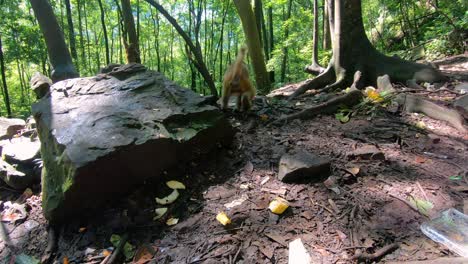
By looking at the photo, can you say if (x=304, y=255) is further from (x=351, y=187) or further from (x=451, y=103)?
(x=451, y=103)

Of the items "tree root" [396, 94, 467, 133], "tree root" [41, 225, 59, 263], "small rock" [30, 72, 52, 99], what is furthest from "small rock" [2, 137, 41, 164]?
"tree root" [396, 94, 467, 133]

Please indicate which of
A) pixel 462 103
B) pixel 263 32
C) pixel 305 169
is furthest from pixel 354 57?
pixel 263 32

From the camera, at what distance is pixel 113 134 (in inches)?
121

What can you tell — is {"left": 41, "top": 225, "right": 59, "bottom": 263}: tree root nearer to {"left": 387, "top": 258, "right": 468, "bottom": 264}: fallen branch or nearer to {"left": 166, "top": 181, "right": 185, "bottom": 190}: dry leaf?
{"left": 166, "top": 181, "right": 185, "bottom": 190}: dry leaf

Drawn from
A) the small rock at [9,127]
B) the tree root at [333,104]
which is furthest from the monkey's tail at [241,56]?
the small rock at [9,127]

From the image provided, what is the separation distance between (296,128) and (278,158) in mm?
845

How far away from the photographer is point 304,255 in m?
2.27

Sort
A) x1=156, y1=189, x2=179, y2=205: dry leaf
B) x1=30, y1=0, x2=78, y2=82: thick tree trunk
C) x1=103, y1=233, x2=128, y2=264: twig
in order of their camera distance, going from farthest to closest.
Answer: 1. x1=30, y1=0, x2=78, y2=82: thick tree trunk
2. x1=156, y1=189, x2=179, y2=205: dry leaf
3. x1=103, y1=233, x2=128, y2=264: twig

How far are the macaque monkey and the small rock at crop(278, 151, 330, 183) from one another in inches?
73.2

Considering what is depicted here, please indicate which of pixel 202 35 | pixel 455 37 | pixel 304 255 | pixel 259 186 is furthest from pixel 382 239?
pixel 202 35

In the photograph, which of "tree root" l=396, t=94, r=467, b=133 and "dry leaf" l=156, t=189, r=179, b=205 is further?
"tree root" l=396, t=94, r=467, b=133

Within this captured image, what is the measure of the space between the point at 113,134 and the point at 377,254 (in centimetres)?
247

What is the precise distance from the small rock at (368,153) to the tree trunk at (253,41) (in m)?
5.38

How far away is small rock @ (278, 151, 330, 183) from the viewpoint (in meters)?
3.08
